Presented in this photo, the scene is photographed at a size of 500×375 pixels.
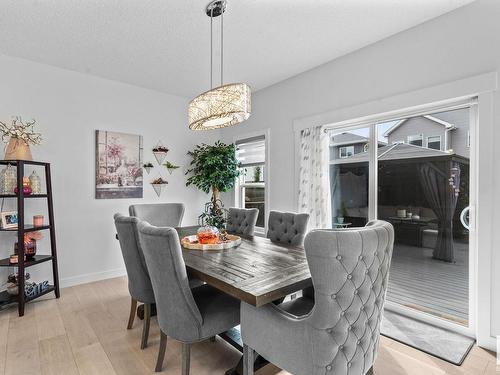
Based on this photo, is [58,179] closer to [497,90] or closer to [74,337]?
[74,337]

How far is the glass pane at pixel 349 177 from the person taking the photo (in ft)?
10.2

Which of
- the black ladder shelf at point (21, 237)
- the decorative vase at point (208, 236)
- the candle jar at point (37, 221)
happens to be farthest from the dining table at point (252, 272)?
the candle jar at point (37, 221)

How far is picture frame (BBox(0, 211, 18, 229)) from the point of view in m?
2.83

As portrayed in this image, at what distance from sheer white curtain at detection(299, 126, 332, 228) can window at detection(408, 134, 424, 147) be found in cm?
91

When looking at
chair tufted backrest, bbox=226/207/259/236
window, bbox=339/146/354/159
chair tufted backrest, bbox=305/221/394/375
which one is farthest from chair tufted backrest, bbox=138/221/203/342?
window, bbox=339/146/354/159

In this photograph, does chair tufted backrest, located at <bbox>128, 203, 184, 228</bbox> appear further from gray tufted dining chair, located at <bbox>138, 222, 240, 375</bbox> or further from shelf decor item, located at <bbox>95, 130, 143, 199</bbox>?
gray tufted dining chair, located at <bbox>138, 222, 240, 375</bbox>

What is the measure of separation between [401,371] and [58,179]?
4021 millimetres

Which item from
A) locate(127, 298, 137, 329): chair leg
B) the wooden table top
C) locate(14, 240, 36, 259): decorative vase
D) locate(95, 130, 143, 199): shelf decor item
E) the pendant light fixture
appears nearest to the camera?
the wooden table top

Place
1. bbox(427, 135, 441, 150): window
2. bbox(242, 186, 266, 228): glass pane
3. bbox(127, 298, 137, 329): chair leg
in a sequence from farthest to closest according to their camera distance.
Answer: bbox(242, 186, 266, 228): glass pane, bbox(427, 135, 441, 150): window, bbox(127, 298, 137, 329): chair leg

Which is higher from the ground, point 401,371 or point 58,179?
point 58,179

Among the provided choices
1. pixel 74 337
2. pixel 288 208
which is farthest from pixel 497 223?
pixel 74 337

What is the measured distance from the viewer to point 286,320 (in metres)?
1.35

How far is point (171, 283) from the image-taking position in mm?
1586

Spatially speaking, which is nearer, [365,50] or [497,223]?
[497,223]
